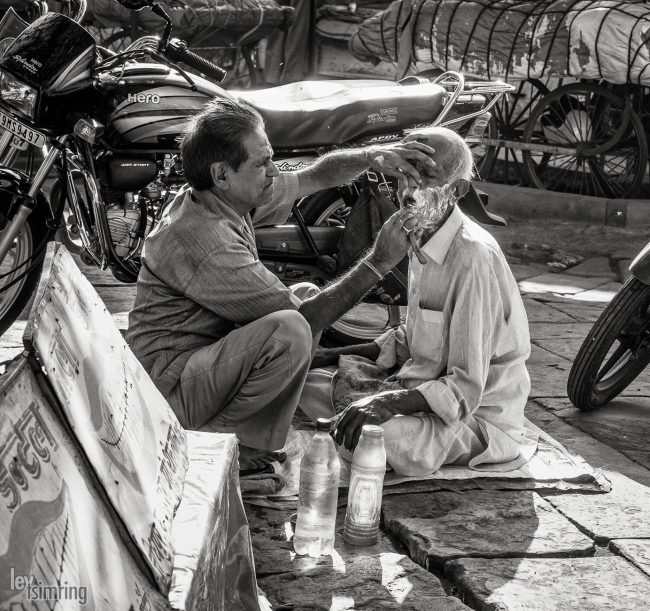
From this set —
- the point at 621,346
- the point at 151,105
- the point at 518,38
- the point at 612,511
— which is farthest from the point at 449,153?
the point at 518,38

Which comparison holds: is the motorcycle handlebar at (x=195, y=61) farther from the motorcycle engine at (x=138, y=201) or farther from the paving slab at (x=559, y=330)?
the paving slab at (x=559, y=330)

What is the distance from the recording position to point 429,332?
356cm

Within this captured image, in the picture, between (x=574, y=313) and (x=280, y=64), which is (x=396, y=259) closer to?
(x=574, y=313)

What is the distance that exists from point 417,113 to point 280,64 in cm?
729

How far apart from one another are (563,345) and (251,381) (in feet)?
8.83

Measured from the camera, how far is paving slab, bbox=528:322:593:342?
5.76 meters

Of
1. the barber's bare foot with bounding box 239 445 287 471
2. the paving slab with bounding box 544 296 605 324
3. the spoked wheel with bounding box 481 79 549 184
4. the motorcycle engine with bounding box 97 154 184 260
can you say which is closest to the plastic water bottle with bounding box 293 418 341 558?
the barber's bare foot with bounding box 239 445 287 471

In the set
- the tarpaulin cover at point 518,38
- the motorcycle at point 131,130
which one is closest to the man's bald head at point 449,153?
the motorcycle at point 131,130

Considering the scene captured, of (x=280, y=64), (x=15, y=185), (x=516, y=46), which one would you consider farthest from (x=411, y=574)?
(x=280, y=64)

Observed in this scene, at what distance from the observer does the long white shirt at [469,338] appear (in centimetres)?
340

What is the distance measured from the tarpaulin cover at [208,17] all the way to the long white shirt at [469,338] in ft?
24.8

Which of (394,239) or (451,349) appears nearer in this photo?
(394,239)

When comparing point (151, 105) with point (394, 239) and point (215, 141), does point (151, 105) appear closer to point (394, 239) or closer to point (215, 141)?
point (215, 141)

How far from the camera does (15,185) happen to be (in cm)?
439
